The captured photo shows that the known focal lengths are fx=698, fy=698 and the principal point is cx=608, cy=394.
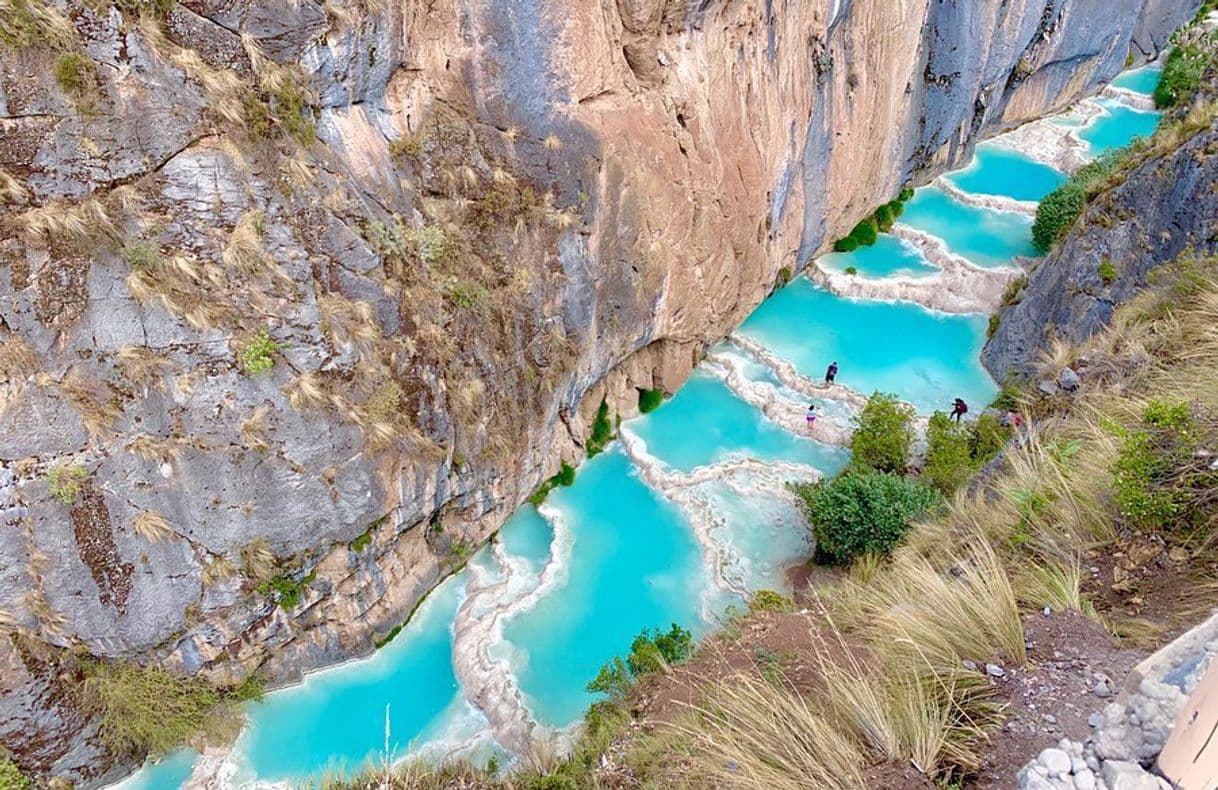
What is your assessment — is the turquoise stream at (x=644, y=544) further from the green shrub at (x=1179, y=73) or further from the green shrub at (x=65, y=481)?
the green shrub at (x=1179, y=73)

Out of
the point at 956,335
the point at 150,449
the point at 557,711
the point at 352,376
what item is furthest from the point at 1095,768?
the point at 956,335

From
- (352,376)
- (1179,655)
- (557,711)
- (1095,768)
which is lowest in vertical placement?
(557,711)

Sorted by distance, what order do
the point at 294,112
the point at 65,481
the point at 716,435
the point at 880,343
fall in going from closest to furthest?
the point at 65,481
the point at 294,112
the point at 716,435
the point at 880,343

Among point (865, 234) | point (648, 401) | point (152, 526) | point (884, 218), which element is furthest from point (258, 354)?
point (884, 218)

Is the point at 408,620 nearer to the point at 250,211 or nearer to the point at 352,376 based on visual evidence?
the point at 352,376

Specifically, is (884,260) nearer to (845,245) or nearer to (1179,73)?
(845,245)
